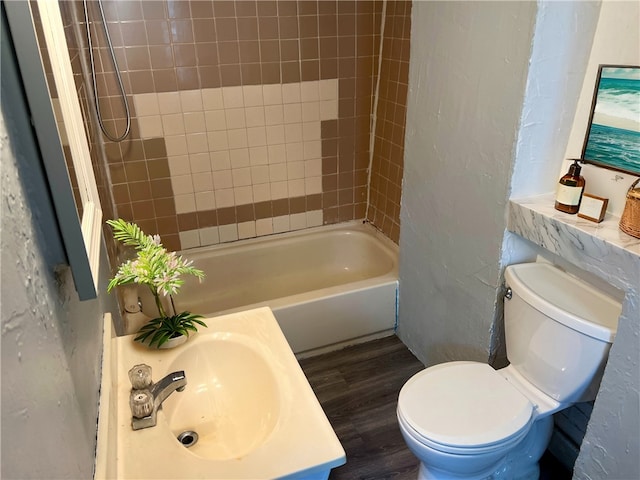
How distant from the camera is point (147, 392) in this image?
1.10m

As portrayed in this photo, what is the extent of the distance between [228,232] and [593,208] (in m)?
1.87

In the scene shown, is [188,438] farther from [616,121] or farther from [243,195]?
[243,195]

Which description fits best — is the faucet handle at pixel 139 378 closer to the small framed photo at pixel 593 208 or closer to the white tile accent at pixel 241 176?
the small framed photo at pixel 593 208

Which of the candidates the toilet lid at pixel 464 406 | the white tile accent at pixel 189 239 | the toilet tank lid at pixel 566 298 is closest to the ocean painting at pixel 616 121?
the toilet tank lid at pixel 566 298

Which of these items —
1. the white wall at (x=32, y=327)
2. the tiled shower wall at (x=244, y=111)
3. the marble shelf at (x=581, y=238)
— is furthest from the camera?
the tiled shower wall at (x=244, y=111)

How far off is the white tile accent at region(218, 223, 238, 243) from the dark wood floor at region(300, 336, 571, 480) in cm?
84

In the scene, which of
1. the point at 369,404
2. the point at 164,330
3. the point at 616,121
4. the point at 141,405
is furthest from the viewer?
the point at 369,404

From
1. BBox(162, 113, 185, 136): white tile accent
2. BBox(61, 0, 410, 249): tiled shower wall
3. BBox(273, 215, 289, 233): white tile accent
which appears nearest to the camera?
BBox(61, 0, 410, 249): tiled shower wall

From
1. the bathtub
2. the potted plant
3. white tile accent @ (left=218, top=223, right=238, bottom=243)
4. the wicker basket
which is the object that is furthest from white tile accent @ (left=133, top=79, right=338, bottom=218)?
the wicker basket

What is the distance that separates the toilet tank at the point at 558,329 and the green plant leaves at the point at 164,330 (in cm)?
102

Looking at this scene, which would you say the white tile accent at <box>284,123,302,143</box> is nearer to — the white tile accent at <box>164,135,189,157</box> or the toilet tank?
the white tile accent at <box>164,135,189,157</box>

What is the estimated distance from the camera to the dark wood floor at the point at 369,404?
180cm

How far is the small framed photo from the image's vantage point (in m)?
1.43

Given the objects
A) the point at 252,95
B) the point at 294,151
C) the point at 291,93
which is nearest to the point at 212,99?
the point at 252,95
